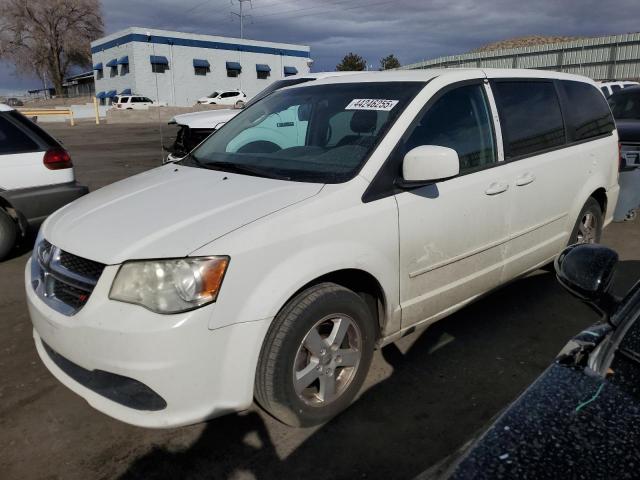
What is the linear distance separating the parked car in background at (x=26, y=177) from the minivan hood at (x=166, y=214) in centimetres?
248

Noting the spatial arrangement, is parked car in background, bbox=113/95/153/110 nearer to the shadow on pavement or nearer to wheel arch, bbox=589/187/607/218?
wheel arch, bbox=589/187/607/218

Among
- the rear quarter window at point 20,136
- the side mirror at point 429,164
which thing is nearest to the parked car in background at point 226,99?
the rear quarter window at point 20,136

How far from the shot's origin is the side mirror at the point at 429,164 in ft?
8.82

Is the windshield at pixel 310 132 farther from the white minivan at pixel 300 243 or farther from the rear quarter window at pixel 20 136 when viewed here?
the rear quarter window at pixel 20 136

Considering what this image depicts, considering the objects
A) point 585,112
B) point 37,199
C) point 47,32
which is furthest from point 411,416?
point 47,32

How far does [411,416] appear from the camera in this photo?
2820mm

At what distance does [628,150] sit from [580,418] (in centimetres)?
645

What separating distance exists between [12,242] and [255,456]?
4.16m

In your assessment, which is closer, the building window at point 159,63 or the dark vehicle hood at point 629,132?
the dark vehicle hood at point 629,132

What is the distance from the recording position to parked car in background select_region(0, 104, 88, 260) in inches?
203

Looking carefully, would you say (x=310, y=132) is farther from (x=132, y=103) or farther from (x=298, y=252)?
(x=132, y=103)

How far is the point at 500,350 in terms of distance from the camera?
3.51 meters

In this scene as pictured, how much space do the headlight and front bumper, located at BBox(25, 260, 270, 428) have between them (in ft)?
0.13

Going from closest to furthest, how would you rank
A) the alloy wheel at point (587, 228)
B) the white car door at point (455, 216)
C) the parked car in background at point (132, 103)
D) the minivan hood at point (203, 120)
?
the white car door at point (455, 216), the alloy wheel at point (587, 228), the minivan hood at point (203, 120), the parked car in background at point (132, 103)
